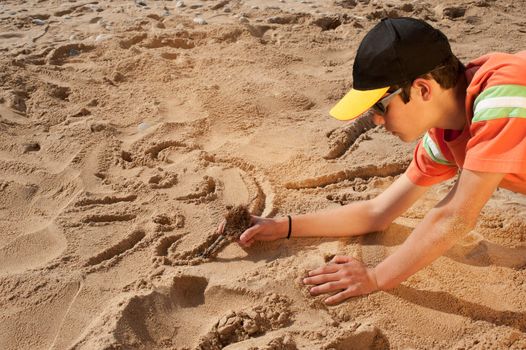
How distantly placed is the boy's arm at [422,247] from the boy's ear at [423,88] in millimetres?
273

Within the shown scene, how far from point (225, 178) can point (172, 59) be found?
1669 mm

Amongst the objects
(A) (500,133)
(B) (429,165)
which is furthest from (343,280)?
(A) (500,133)

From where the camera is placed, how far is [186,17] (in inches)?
190

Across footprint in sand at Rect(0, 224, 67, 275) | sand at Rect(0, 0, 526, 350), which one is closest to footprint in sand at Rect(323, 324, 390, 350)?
sand at Rect(0, 0, 526, 350)

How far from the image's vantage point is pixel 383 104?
1.80 metres

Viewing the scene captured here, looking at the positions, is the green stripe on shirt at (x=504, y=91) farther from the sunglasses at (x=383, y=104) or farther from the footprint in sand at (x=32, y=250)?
the footprint in sand at (x=32, y=250)

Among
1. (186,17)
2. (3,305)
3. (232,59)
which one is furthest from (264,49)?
(3,305)

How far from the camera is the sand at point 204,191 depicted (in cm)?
196

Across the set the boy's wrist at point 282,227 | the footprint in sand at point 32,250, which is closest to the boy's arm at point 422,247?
the boy's wrist at point 282,227

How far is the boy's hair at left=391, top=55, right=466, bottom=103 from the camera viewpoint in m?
1.75

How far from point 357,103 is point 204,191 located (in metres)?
1.10

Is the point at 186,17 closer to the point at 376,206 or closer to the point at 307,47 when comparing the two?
the point at 307,47

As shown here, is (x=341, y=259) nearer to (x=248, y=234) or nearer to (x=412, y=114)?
(x=248, y=234)

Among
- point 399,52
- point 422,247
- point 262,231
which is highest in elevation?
point 399,52
